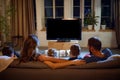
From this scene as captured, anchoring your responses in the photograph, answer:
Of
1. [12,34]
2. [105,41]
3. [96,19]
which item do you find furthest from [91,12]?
[12,34]

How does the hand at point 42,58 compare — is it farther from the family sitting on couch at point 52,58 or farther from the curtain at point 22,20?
the curtain at point 22,20

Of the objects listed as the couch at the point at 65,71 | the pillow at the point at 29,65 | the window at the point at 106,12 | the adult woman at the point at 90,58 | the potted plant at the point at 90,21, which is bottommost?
the couch at the point at 65,71

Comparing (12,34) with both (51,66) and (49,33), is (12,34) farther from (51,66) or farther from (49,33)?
(51,66)

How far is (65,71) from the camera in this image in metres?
2.40

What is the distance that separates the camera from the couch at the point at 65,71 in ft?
7.80

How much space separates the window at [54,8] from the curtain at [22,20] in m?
0.53

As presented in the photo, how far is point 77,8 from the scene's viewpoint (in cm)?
752

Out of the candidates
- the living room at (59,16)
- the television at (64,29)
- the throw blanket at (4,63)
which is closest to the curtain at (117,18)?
the living room at (59,16)

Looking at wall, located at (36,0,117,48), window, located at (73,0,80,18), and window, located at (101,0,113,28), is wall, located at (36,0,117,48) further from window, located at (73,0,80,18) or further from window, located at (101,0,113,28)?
window, located at (73,0,80,18)

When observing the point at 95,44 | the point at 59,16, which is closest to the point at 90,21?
the point at 59,16

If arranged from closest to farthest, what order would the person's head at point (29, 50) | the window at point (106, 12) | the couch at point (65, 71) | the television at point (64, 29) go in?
the couch at point (65, 71), the person's head at point (29, 50), the television at point (64, 29), the window at point (106, 12)

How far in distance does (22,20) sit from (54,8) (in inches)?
42.7

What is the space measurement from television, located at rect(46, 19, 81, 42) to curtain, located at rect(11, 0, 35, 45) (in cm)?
103

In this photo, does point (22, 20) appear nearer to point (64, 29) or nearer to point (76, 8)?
point (64, 29)
